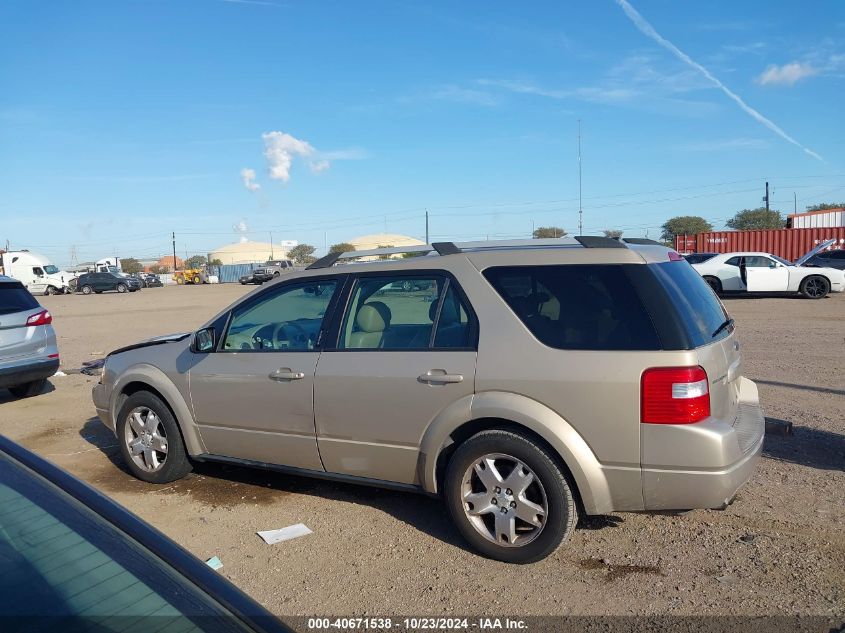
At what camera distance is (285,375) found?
474cm

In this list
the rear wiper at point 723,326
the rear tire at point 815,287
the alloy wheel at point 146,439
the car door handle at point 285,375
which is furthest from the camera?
the rear tire at point 815,287

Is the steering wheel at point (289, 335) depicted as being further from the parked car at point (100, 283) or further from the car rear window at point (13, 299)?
the parked car at point (100, 283)

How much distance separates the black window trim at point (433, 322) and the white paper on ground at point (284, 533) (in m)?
1.17

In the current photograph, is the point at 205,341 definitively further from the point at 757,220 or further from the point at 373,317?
the point at 757,220

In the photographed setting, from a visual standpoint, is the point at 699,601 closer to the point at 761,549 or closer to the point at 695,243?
the point at 761,549

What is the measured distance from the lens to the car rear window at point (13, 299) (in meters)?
8.47

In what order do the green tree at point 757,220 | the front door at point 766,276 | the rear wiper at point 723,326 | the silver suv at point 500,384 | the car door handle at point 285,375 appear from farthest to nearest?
the green tree at point 757,220 < the front door at point 766,276 < the car door handle at point 285,375 < the rear wiper at point 723,326 < the silver suv at point 500,384

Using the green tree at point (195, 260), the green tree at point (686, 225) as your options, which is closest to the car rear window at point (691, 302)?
the green tree at point (686, 225)

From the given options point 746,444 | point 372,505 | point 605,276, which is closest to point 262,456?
point 372,505

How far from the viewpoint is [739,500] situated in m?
4.77

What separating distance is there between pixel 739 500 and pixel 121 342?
45.8 feet

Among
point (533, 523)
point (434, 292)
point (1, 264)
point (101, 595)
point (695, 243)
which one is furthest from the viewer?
point (1, 264)

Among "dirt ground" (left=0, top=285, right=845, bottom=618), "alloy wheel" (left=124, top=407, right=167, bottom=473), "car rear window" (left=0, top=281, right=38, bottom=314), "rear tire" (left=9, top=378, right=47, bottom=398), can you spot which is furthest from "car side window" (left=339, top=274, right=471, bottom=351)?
"rear tire" (left=9, top=378, right=47, bottom=398)

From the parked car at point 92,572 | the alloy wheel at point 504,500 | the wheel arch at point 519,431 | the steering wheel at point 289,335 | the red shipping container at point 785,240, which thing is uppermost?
the red shipping container at point 785,240
